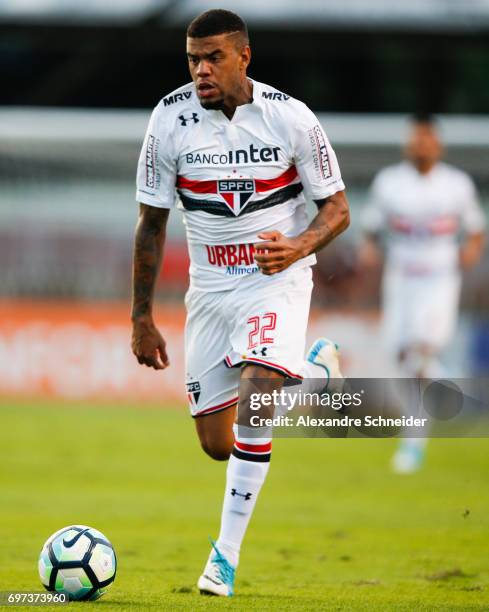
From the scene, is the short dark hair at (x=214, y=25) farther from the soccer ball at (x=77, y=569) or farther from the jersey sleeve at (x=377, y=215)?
the jersey sleeve at (x=377, y=215)

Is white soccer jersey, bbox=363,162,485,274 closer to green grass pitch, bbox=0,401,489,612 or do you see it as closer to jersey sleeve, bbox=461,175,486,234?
jersey sleeve, bbox=461,175,486,234

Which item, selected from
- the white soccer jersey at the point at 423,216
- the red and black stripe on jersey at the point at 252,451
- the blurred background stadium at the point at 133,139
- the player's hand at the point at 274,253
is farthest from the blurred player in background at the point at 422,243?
the player's hand at the point at 274,253

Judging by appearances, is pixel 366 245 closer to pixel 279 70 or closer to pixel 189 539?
pixel 189 539

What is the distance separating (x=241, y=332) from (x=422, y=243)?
254 inches

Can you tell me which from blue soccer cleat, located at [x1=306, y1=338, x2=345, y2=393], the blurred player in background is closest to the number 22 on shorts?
blue soccer cleat, located at [x1=306, y1=338, x2=345, y2=393]

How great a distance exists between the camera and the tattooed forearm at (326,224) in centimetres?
590

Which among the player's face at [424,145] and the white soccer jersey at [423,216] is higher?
the player's face at [424,145]

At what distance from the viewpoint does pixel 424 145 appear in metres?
11.9

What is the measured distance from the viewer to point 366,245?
12.3 metres

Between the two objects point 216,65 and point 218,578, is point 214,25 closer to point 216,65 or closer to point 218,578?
point 216,65

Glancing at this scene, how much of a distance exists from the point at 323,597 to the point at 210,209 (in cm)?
188

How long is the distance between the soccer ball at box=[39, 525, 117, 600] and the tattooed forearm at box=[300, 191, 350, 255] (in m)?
1.62

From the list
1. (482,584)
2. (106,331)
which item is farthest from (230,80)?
(106,331)

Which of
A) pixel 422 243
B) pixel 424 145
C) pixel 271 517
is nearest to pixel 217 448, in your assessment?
pixel 271 517
